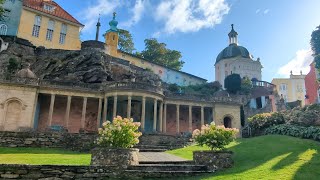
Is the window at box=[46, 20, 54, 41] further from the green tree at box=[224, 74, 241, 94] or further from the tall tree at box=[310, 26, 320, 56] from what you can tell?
the tall tree at box=[310, 26, 320, 56]

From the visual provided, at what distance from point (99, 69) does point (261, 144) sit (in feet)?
84.6

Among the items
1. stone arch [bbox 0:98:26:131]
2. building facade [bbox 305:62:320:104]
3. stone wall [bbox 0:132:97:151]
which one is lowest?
stone wall [bbox 0:132:97:151]

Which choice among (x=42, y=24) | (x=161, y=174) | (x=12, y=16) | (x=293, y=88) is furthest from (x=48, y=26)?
(x=293, y=88)

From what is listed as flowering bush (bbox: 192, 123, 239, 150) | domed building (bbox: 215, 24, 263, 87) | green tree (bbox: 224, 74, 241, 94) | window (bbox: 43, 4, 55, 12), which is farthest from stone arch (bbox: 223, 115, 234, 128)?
window (bbox: 43, 4, 55, 12)

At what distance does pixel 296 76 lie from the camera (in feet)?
283

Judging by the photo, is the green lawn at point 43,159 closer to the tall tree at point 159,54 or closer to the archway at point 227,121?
the archway at point 227,121

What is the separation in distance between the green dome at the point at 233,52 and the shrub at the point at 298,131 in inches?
1727

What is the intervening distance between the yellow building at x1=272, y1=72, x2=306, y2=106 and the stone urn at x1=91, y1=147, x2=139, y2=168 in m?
82.0

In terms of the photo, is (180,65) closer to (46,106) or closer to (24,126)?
(46,106)

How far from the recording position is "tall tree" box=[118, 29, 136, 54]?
68.4m

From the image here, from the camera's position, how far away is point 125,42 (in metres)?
68.8

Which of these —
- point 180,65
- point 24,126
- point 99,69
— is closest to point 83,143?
point 24,126

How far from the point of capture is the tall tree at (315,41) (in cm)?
4947

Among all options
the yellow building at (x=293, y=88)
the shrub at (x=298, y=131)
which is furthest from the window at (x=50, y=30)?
the yellow building at (x=293, y=88)
